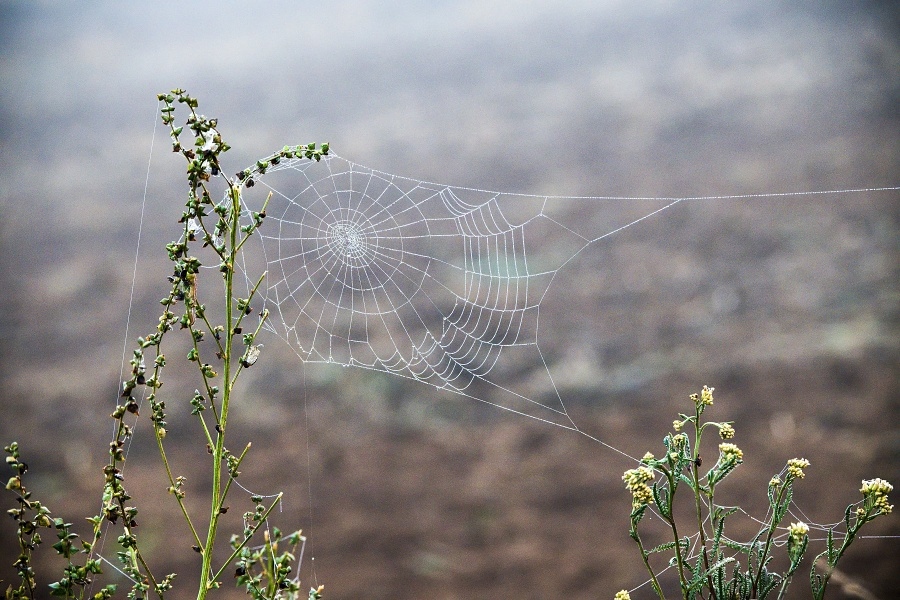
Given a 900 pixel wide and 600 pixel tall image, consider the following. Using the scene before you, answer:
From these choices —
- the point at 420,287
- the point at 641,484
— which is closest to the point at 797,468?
the point at 641,484

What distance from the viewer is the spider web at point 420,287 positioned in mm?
1704

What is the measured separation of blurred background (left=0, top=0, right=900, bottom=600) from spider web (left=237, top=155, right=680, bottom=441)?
0.21 ft

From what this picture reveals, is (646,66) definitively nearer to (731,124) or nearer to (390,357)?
(731,124)

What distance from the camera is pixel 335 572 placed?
5.15 feet

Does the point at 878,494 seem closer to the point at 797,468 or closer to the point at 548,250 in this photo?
the point at 797,468

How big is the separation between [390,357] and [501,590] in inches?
24.4

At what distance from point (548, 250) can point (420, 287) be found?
0.37 meters

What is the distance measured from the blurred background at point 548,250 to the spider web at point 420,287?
2.5 inches

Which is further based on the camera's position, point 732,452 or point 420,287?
point 420,287

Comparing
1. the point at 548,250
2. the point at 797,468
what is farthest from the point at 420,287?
the point at 797,468

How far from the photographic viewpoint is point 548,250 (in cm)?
182

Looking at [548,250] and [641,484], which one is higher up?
[548,250]

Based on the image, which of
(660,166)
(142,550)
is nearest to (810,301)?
(660,166)

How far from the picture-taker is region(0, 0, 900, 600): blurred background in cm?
161
